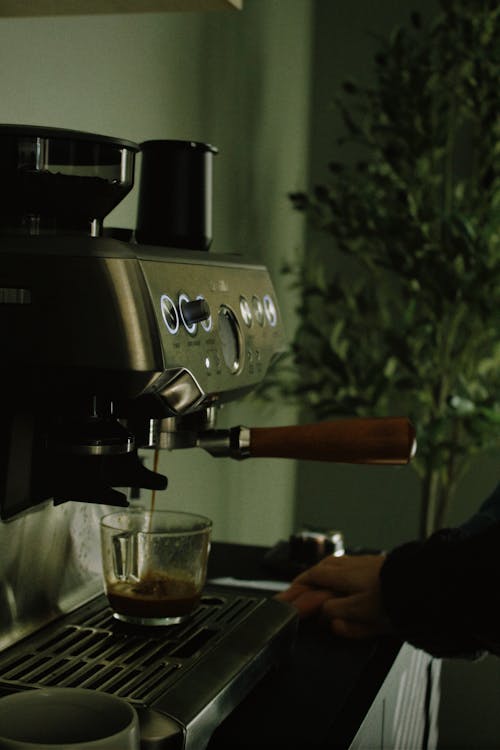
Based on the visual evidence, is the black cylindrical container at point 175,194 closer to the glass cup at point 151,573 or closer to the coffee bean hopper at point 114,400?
the coffee bean hopper at point 114,400

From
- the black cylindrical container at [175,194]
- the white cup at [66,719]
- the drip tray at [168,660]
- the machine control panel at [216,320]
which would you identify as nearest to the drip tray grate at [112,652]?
the drip tray at [168,660]

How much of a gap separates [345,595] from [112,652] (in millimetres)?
365

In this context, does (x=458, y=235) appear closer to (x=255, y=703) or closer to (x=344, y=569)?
(x=344, y=569)

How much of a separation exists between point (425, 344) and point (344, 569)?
1.53 metres

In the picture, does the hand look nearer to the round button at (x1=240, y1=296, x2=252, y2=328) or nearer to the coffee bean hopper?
the coffee bean hopper

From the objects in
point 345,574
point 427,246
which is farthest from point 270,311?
point 427,246

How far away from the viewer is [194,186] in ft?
3.59

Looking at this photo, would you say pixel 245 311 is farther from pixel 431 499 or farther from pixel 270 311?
pixel 431 499

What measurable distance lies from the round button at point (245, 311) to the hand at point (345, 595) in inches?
14.6

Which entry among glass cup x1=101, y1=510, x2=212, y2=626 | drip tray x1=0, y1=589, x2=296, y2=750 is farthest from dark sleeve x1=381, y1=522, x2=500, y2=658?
glass cup x1=101, y1=510, x2=212, y2=626

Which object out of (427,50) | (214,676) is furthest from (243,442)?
(427,50)

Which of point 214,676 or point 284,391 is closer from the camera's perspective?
point 214,676

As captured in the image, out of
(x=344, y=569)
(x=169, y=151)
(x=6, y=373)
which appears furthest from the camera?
(x=344, y=569)

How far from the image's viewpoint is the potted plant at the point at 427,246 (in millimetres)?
2516
